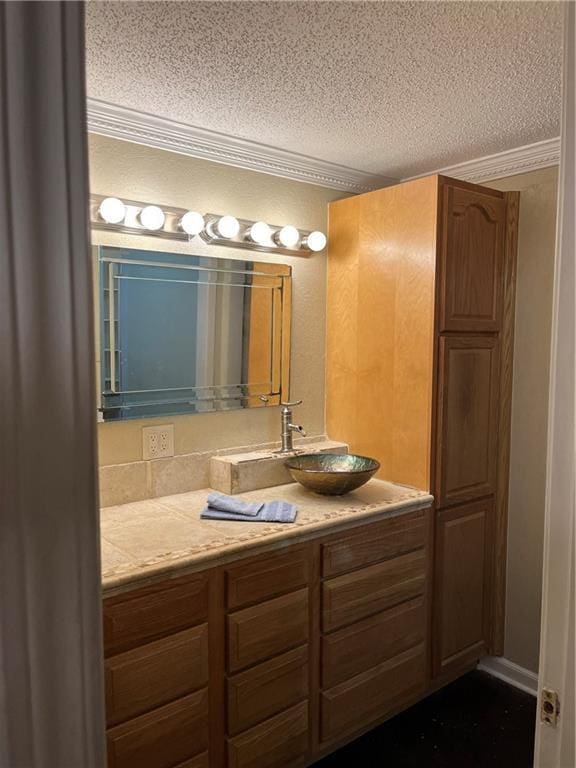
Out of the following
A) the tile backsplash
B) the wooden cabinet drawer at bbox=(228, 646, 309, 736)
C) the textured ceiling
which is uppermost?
the textured ceiling

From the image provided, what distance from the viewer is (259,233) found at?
253cm

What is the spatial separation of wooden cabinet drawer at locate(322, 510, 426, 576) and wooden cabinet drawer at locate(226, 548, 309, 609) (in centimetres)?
11

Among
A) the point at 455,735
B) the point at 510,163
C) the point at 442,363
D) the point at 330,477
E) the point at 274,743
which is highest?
the point at 510,163

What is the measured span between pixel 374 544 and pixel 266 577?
1.65 feet

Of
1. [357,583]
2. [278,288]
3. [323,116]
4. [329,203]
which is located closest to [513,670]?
[357,583]

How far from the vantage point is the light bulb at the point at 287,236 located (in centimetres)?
260

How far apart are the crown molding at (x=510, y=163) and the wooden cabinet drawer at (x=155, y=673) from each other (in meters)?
2.22

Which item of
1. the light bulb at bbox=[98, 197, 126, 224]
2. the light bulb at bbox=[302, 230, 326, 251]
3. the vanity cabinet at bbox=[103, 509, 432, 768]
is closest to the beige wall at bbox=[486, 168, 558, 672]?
the vanity cabinet at bbox=[103, 509, 432, 768]

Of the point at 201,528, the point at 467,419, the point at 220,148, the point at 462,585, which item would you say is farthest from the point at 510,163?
the point at 201,528

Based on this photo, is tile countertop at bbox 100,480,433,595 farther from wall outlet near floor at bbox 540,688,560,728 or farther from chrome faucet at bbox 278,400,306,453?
wall outlet near floor at bbox 540,688,560,728

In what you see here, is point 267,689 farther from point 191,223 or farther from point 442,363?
point 191,223

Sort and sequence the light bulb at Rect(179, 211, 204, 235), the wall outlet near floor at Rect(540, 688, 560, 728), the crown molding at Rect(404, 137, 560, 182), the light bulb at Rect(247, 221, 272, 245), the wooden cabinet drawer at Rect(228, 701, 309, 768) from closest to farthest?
the wall outlet near floor at Rect(540, 688, 560, 728) < the wooden cabinet drawer at Rect(228, 701, 309, 768) < the light bulb at Rect(179, 211, 204, 235) < the crown molding at Rect(404, 137, 560, 182) < the light bulb at Rect(247, 221, 272, 245)

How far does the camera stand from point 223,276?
8.11 feet

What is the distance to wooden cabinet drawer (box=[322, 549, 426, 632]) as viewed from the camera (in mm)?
2141
